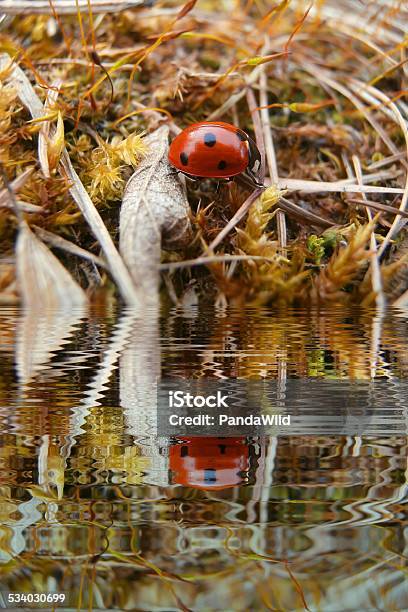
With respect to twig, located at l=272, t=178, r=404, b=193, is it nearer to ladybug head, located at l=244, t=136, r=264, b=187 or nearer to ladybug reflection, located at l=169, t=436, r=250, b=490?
ladybug head, located at l=244, t=136, r=264, b=187

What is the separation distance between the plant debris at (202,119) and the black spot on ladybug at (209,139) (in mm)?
67

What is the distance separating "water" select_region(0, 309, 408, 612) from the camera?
2.68 ft

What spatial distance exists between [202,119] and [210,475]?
63 cm

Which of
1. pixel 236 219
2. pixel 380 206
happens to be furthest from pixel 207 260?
pixel 380 206

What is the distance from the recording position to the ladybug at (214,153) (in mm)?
877

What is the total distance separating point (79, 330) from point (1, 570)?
38 cm

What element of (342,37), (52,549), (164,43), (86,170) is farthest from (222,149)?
(52,549)

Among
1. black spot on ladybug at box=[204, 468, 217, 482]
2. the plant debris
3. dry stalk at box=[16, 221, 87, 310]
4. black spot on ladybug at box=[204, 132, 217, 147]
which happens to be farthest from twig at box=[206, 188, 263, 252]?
black spot on ladybug at box=[204, 468, 217, 482]

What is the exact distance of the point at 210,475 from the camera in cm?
84

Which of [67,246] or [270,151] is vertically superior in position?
[270,151]

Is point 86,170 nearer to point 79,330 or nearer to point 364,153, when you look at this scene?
point 79,330

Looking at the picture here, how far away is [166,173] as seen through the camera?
2.90 feet

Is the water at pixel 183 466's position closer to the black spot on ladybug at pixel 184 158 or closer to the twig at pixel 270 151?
the twig at pixel 270 151

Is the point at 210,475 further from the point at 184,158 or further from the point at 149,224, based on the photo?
the point at 184,158
